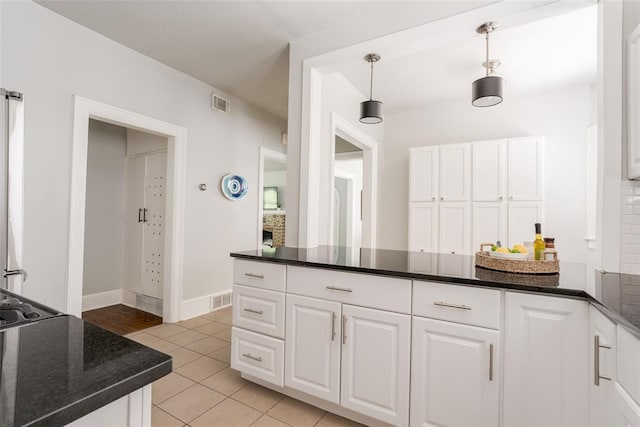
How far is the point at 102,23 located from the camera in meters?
2.45

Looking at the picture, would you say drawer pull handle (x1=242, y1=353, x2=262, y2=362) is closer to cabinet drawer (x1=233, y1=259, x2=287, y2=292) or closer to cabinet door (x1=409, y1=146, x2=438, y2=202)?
cabinet drawer (x1=233, y1=259, x2=287, y2=292)

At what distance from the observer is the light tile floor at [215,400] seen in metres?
1.72

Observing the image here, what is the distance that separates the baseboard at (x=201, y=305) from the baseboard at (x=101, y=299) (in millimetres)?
1273

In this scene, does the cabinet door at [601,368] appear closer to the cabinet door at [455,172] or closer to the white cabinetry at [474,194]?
the white cabinetry at [474,194]

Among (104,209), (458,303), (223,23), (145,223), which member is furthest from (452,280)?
(104,209)

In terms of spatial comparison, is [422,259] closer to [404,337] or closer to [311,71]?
[404,337]

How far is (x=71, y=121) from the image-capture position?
7.84ft

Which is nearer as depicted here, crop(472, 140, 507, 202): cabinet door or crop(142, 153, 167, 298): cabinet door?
crop(472, 140, 507, 202): cabinet door

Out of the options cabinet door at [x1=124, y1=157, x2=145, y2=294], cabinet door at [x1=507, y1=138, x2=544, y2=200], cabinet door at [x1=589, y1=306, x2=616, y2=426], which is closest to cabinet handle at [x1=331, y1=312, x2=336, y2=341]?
cabinet door at [x1=589, y1=306, x2=616, y2=426]

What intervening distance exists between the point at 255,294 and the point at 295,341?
398mm

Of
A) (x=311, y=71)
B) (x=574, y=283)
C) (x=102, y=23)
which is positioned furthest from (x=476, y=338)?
(x=102, y=23)

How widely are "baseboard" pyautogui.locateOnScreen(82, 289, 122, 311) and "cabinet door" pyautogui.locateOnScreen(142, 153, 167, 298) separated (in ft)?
1.80

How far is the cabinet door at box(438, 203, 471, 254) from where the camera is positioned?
3.53 metres

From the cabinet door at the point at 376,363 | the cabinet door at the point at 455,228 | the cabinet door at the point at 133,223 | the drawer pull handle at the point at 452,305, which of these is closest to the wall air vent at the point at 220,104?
the cabinet door at the point at 133,223
